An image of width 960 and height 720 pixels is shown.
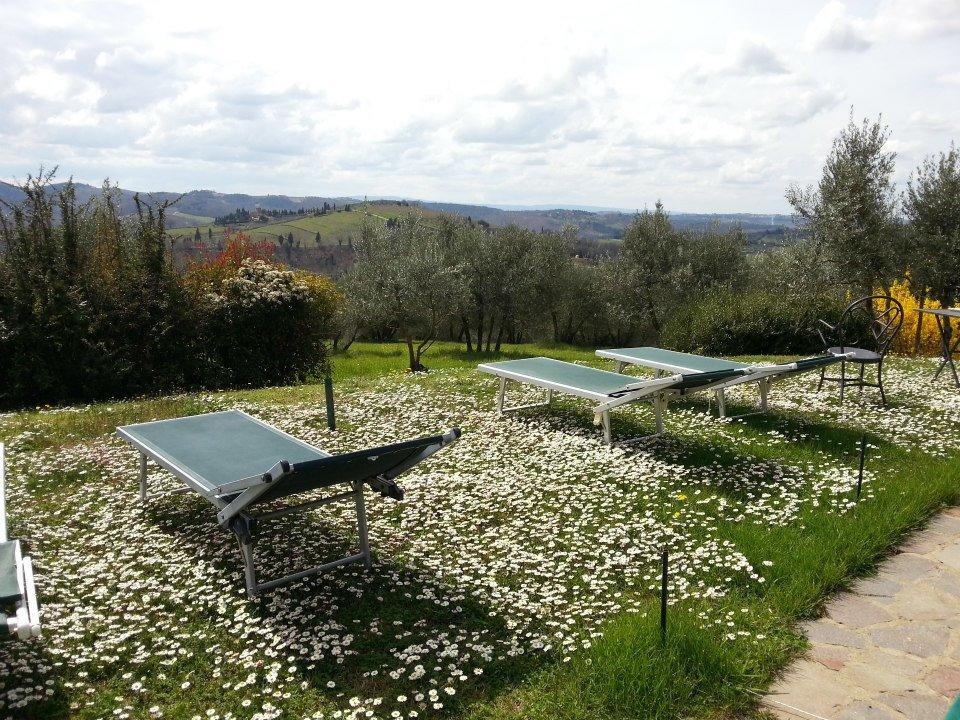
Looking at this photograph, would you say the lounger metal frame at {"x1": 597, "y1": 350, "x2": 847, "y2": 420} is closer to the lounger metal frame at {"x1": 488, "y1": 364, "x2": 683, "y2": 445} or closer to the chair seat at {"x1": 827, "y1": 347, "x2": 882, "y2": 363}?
the chair seat at {"x1": 827, "y1": 347, "x2": 882, "y2": 363}

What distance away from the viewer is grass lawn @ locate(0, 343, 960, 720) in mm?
4121

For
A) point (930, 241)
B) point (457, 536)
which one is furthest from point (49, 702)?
point (930, 241)

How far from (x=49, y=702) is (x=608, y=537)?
413 centimetres

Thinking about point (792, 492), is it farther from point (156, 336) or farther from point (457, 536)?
point (156, 336)

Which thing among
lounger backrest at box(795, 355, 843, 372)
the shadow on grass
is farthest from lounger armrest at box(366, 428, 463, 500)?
lounger backrest at box(795, 355, 843, 372)

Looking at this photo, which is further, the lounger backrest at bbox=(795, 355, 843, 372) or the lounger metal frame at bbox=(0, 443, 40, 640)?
the lounger backrest at bbox=(795, 355, 843, 372)

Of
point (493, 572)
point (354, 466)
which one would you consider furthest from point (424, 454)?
point (493, 572)

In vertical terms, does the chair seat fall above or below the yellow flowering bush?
above

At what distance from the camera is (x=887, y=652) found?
4363 mm

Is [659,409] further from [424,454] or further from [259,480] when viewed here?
[259,480]

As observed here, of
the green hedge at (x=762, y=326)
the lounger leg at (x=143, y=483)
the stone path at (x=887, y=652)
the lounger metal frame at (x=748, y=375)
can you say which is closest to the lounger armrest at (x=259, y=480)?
the lounger leg at (x=143, y=483)

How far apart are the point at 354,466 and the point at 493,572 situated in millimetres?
1402

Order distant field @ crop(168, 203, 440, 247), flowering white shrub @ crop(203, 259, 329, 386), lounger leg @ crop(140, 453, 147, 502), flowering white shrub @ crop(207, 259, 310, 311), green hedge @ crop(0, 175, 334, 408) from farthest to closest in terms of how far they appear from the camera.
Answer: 1. distant field @ crop(168, 203, 440, 247)
2. flowering white shrub @ crop(207, 259, 310, 311)
3. flowering white shrub @ crop(203, 259, 329, 386)
4. green hedge @ crop(0, 175, 334, 408)
5. lounger leg @ crop(140, 453, 147, 502)

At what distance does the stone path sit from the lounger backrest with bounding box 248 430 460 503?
2.71 metres
